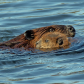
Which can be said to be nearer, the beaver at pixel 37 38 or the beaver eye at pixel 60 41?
the beaver eye at pixel 60 41

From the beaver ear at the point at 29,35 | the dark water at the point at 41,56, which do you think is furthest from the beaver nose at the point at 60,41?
the beaver ear at the point at 29,35

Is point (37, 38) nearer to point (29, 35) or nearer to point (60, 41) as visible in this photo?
point (29, 35)

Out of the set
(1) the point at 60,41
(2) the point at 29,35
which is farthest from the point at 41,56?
(2) the point at 29,35

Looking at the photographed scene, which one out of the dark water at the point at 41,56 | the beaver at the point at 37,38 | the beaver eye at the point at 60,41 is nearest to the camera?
the dark water at the point at 41,56

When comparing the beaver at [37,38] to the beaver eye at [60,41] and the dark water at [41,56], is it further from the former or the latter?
the dark water at [41,56]

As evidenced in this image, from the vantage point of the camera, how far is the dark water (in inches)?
248

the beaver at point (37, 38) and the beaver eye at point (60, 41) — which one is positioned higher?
the beaver at point (37, 38)

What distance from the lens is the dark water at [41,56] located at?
6.30m

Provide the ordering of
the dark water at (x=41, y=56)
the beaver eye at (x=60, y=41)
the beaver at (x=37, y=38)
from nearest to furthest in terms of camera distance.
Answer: the dark water at (x=41, y=56) < the beaver eye at (x=60, y=41) < the beaver at (x=37, y=38)

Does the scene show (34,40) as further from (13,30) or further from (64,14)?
(64,14)

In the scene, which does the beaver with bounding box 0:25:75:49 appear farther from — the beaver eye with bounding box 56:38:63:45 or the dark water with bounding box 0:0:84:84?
the dark water with bounding box 0:0:84:84

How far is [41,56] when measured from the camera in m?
7.76

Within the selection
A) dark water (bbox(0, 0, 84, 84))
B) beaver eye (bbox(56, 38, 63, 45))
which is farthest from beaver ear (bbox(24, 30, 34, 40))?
beaver eye (bbox(56, 38, 63, 45))

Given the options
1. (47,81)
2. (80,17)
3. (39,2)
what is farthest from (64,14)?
(47,81)
